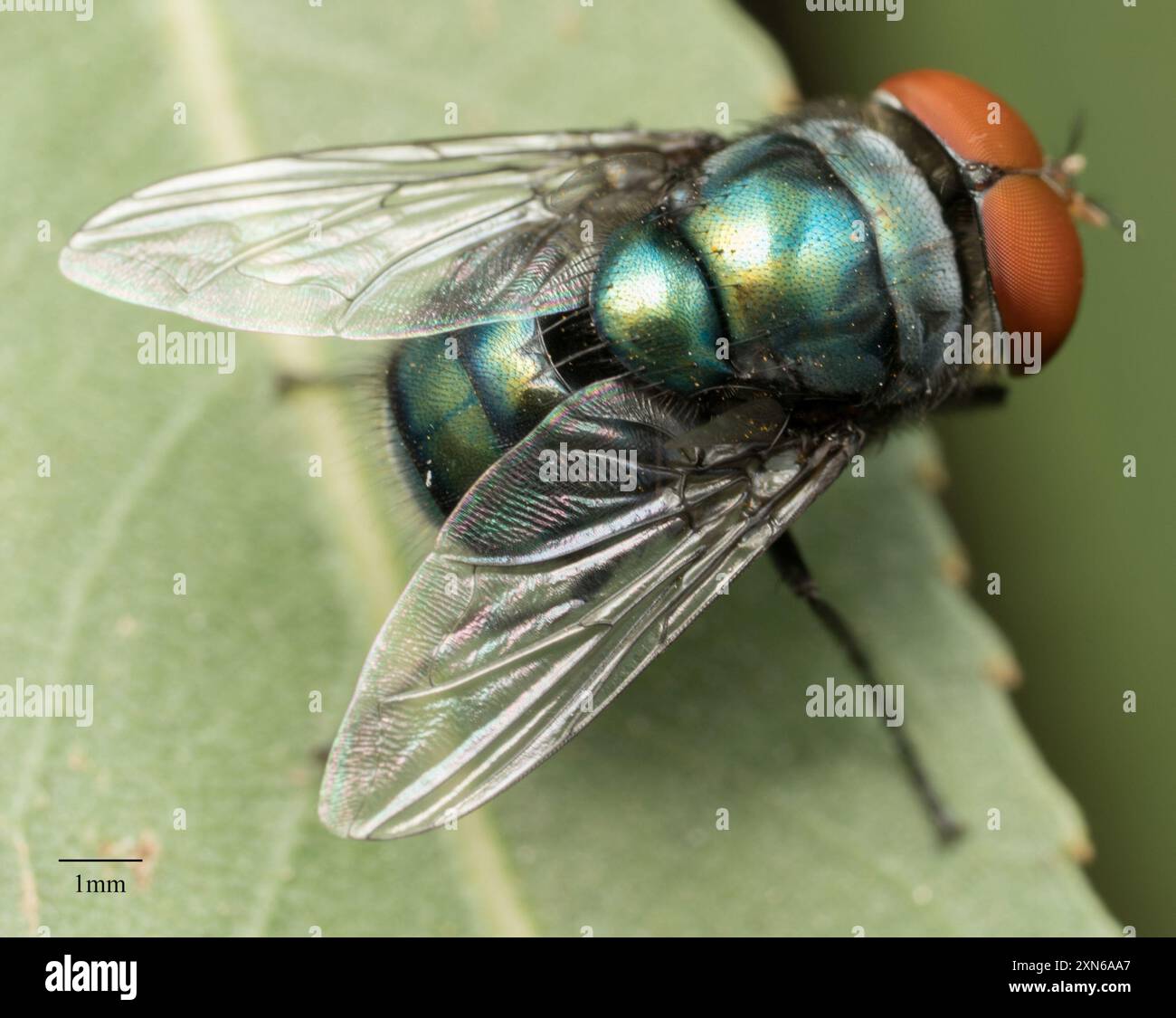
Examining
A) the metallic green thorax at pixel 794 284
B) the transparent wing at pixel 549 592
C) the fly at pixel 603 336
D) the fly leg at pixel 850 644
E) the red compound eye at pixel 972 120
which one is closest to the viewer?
the transparent wing at pixel 549 592

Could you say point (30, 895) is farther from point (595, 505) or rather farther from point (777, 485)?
point (777, 485)

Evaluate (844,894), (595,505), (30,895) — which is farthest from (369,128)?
(844,894)

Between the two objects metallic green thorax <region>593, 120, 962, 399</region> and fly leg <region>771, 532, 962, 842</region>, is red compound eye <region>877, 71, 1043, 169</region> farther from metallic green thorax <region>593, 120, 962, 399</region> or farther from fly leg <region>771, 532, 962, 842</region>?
fly leg <region>771, 532, 962, 842</region>

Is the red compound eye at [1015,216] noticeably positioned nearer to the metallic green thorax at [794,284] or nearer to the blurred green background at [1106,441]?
the metallic green thorax at [794,284]

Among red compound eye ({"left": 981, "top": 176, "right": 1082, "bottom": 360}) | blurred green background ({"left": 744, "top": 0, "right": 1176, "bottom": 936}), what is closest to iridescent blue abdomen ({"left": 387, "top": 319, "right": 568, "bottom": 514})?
red compound eye ({"left": 981, "top": 176, "right": 1082, "bottom": 360})

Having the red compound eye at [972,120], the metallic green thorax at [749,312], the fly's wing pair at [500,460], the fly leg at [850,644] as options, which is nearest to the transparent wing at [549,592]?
the fly's wing pair at [500,460]

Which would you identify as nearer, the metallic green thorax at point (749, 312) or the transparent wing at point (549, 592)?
the transparent wing at point (549, 592)
